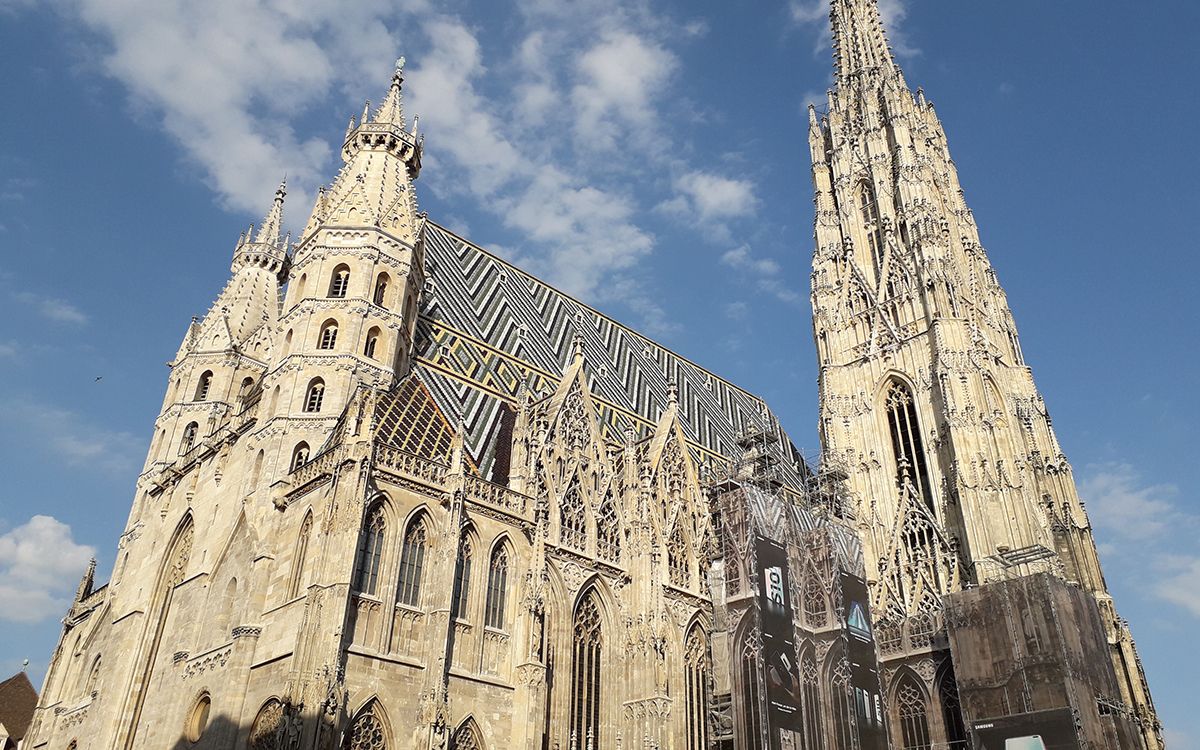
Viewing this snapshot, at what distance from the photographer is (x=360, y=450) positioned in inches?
782

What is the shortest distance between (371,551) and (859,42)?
39.9 metres

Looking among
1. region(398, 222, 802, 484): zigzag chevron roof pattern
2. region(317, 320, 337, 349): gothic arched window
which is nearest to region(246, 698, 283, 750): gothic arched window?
region(398, 222, 802, 484): zigzag chevron roof pattern

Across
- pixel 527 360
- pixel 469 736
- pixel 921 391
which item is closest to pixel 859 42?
pixel 921 391

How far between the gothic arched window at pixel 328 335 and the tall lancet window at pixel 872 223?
2506 centimetres

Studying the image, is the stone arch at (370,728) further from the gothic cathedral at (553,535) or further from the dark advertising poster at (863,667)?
the dark advertising poster at (863,667)

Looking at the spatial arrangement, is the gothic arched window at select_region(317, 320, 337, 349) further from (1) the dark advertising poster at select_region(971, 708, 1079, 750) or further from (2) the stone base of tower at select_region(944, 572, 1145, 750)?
(1) the dark advertising poster at select_region(971, 708, 1079, 750)

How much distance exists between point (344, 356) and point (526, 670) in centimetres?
931

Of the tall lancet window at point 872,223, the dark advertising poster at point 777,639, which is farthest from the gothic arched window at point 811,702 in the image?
the tall lancet window at point 872,223

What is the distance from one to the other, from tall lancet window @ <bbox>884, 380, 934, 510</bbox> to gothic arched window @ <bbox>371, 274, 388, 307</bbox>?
20.6m

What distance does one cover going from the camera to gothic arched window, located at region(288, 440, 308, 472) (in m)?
22.1

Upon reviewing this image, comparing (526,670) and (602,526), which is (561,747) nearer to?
(526,670)

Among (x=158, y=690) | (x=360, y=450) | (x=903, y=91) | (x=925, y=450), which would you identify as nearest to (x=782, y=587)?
(x=925, y=450)

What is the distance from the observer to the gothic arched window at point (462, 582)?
20.8 m

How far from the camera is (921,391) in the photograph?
35594 mm
